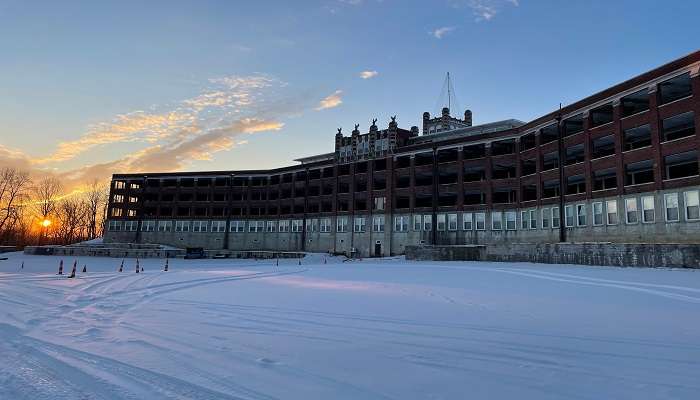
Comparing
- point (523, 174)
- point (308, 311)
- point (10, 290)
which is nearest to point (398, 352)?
point (308, 311)

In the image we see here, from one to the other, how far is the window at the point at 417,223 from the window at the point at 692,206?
30947mm

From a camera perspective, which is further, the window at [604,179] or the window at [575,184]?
the window at [575,184]

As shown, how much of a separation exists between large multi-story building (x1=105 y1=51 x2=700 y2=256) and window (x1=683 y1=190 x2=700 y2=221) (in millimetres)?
76

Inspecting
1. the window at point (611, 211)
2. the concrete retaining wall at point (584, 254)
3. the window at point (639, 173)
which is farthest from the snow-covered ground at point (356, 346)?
the window at point (639, 173)

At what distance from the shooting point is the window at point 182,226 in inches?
3430

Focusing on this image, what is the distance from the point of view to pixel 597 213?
42531 millimetres

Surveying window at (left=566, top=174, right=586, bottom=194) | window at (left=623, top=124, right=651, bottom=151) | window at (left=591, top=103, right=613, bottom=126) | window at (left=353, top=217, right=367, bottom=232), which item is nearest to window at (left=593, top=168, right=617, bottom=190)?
window at (left=566, top=174, right=586, bottom=194)

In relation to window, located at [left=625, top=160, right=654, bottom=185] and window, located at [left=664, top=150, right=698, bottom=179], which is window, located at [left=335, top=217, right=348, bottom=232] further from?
window, located at [left=664, top=150, right=698, bottom=179]

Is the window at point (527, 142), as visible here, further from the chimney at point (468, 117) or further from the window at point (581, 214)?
the chimney at point (468, 117)

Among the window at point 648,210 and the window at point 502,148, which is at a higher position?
the window at point 502,148

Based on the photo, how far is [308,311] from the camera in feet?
42.3

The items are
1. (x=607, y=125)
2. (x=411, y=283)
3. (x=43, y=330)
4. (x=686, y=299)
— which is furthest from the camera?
(x=607, y=125)

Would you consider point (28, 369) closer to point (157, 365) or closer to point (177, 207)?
point (157, 365)

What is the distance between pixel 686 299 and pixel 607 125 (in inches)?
1271
